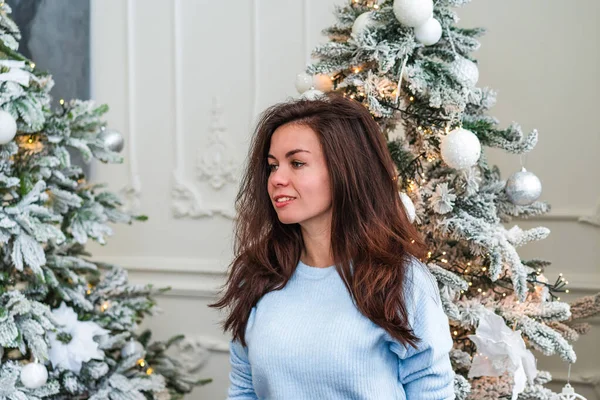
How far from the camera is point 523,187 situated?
204cm

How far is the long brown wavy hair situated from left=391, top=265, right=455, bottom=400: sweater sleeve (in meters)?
0.03

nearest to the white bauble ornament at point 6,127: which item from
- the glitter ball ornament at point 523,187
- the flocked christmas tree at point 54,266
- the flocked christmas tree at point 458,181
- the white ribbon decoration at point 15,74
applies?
the flocked christmas tree at point 54,266

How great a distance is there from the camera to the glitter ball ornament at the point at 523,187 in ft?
6.68

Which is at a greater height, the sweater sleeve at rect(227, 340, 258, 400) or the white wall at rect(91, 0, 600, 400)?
the white wall at rect(91, 0, 600, 400)

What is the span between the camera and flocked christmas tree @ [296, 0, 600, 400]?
192cm

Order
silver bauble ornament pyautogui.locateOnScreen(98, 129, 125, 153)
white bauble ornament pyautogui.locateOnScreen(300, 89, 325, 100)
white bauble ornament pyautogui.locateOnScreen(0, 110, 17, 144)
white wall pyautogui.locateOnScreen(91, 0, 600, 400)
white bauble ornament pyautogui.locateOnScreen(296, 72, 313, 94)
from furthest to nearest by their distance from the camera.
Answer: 1. white wall pyautogui.locateOnScreen(91, 0, 600, 400)
2. silver bauble ornament pyautogui.locateOnScreen(98, 129, 125, 153)
3. white bauble ornament pyautogui.locateOnScreen(296, 72, 313, 94)
4. white bauble ornament pyautogui.locateOnScreen(0, 110, 17, 144)
5. white bauble ornament pyautogui.locateOnScreen(300, 89, 325, 100)

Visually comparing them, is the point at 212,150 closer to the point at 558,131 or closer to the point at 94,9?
the point at 94,9

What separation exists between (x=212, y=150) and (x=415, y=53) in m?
1.48

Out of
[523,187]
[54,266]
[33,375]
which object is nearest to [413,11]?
[523,187]

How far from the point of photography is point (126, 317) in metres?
2.54

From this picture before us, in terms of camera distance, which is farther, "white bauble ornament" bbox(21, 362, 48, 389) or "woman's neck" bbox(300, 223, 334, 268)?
"white bauble ornament" bbox(21, 362, 48, 389)

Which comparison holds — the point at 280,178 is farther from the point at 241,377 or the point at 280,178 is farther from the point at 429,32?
the point at 429,32

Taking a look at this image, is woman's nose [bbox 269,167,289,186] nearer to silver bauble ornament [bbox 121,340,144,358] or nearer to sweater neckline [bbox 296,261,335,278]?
sweater neckline [bbox 296,261,335,278]

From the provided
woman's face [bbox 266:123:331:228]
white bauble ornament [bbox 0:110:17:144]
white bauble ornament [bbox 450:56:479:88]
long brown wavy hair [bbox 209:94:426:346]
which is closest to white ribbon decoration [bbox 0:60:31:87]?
white bauble ornament [bbox 0:110:17:144]
